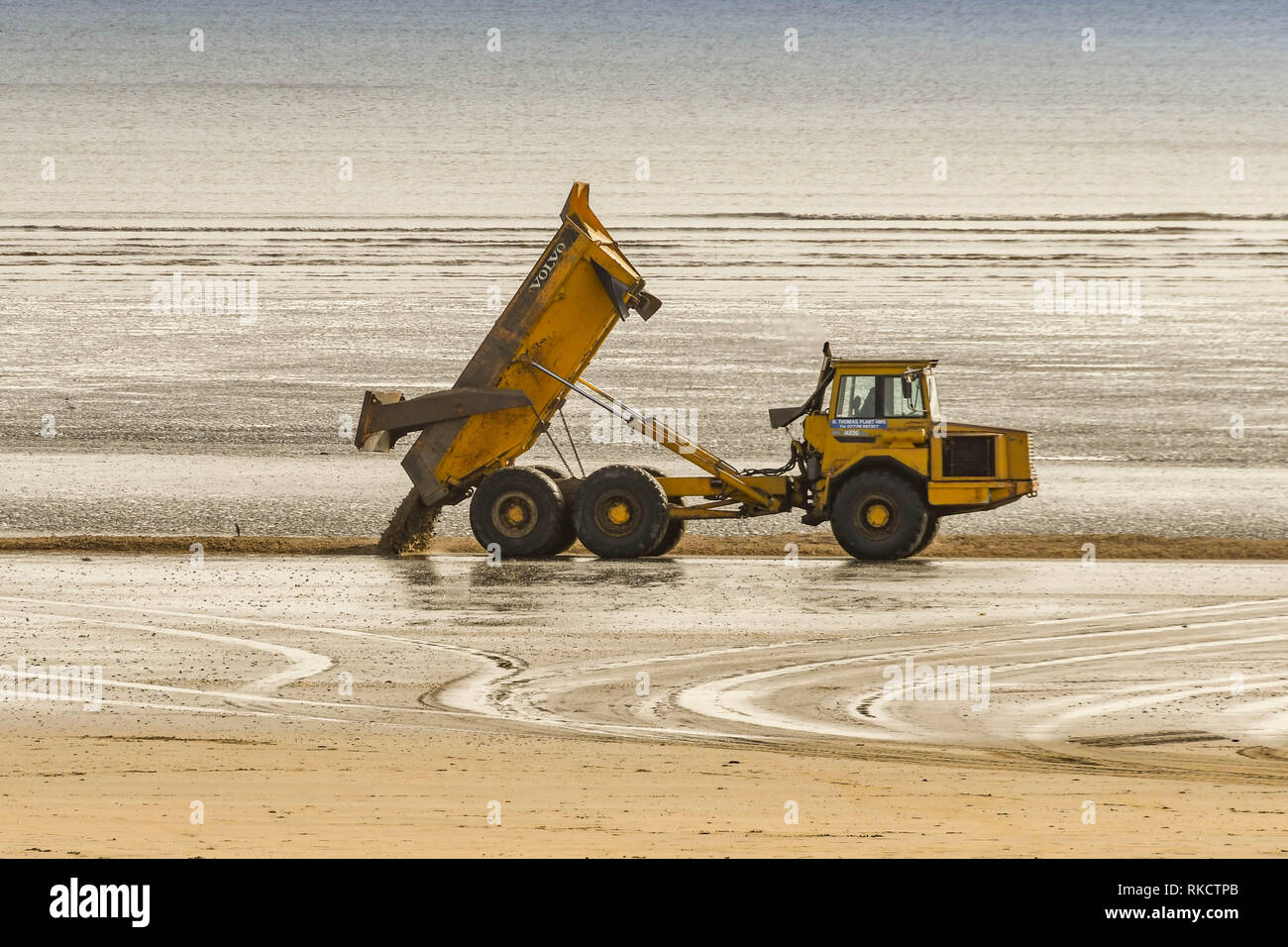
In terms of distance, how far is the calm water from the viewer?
109 feet

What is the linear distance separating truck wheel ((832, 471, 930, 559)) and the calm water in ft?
16.9

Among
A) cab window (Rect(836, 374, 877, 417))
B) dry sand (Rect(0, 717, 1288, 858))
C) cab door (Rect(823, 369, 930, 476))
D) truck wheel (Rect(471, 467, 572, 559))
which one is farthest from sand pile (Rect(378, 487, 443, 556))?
dry sand (Rect(0, 717, 1288, 858))

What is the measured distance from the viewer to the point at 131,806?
11.1m

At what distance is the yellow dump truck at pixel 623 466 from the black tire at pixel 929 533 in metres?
0.03

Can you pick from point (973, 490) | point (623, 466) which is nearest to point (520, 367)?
point (623, 466)

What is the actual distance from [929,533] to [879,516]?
0.73m

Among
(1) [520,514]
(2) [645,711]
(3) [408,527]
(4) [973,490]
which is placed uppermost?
(4) [973,490]

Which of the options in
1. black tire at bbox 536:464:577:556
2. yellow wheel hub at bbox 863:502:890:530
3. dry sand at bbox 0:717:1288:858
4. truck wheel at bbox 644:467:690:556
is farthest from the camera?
truck wheel at bbox 644:467:690:556

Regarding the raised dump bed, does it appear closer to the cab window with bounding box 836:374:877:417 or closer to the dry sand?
A: the cab window with bounding box 836:374:877:417

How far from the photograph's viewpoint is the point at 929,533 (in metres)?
24.1

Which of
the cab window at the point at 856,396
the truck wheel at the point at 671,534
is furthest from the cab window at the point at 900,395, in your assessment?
the truck wheel at the point at 671,534

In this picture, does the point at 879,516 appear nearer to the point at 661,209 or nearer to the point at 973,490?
the point at 973,490

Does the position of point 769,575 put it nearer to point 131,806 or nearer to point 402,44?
point 131,806

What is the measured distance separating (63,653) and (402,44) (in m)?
60.9
